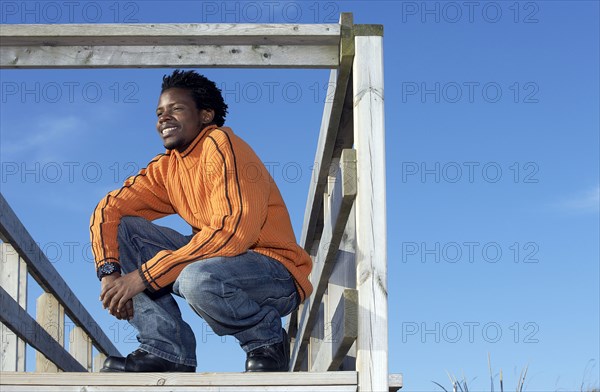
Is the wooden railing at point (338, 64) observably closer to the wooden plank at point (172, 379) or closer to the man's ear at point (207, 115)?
the wooden plank at point (172, 379)

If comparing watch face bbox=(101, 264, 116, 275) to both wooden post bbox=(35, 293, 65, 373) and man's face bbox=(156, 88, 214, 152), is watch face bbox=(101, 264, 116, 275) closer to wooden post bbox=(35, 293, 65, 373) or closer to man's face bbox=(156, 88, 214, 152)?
man's face bbox=(156, 88, 214, 152)

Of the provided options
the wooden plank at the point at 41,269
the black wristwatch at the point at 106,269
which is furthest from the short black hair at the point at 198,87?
the wooden plank at the point at 41,269

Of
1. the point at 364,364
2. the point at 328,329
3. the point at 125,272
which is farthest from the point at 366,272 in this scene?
the point at 328,329

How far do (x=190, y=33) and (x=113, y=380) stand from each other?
132 centimetres

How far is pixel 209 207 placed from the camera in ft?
12.6

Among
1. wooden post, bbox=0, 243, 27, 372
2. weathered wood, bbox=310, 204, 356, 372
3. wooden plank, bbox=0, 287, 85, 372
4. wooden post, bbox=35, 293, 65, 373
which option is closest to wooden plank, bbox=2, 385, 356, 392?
weathered wood, bbox=310, 204, 356, 372

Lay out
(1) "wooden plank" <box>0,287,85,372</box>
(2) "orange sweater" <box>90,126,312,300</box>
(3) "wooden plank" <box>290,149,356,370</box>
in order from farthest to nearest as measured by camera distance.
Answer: (1) "wooden plank" <box>0,287,85,372</box>
(2) "orange sweater" <box>90,126,312,300</box>
(3) "wooden plank" <box>290,149,356,370</box>

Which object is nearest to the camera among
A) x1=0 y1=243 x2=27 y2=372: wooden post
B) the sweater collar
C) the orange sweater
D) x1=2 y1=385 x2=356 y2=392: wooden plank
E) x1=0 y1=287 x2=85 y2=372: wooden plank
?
x1=2 y1=385 x2=356 y2=392: wooden plank

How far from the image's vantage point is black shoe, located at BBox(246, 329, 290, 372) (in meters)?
3.64

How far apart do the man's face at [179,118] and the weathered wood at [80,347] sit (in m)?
4.69

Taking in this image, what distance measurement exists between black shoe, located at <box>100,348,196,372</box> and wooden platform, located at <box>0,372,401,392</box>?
1.58ft

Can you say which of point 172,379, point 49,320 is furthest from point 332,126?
point 49,320

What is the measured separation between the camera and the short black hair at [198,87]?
13.5 ft

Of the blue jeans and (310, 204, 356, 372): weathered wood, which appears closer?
the blue jeans
